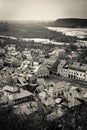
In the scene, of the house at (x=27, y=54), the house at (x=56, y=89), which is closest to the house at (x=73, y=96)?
the house at (x=56, y=89)

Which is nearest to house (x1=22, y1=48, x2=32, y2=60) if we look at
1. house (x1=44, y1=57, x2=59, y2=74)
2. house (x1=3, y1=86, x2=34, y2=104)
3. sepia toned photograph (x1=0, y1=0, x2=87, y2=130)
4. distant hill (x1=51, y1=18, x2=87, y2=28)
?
sepia toned photograph (x1=0, y1=0, x2=87, y2=130)

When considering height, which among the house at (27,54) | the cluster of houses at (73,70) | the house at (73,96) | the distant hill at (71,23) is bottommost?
the house at (73,96)

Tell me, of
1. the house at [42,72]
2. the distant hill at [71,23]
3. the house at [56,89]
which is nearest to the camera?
the house at [56,89]

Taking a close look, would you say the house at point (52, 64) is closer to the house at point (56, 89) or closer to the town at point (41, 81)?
the town at point (41, 81)

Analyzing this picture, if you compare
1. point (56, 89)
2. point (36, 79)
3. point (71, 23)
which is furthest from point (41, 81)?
point (71, 23)

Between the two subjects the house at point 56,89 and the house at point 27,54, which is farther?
the house at point 27,54

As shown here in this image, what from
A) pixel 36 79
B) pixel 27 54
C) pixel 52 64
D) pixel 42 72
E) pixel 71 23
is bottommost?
pixel 36 79

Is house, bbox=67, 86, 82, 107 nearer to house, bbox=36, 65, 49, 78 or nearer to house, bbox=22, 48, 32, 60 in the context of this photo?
house, bbox=36, 65, 49, 78

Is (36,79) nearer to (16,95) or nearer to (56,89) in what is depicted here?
(56,89)
